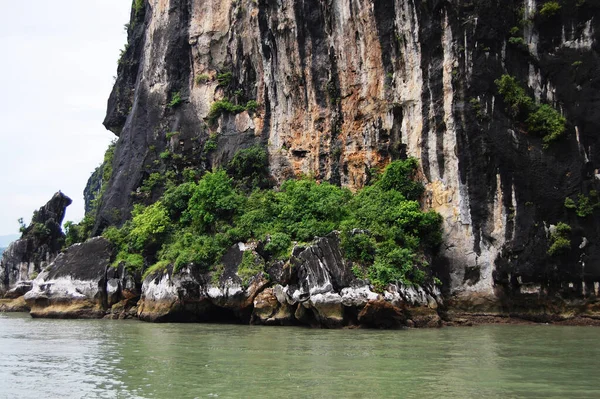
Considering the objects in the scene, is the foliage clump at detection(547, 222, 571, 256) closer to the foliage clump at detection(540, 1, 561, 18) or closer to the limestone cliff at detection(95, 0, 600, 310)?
the limestone cliff at detection(95, 0, 600, 310)

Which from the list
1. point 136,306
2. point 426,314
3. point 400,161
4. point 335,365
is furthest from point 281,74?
point 335,365

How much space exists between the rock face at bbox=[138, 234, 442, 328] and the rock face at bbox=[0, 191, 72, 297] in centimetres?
1521

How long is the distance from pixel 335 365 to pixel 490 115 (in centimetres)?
1230

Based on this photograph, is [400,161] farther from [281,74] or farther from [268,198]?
[281,74]

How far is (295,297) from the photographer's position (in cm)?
1919

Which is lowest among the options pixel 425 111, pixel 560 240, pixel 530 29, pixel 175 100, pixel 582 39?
pixel 560 240

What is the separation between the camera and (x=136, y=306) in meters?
24.9

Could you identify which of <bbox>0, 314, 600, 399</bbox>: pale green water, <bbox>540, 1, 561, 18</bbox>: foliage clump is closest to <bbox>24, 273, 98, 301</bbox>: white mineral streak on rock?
<bbox>0, 314, 600, 399</bbox>: pale green water

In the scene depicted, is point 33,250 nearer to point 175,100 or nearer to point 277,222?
point 175,100

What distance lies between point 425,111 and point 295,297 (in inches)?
316

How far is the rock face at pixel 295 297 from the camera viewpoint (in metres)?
18.4

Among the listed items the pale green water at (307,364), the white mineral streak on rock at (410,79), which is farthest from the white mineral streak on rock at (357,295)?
the white mineral streak on rock at (410,79)

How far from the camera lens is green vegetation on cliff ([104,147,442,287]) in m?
19.8

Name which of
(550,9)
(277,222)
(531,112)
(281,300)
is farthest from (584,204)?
(277,222)
